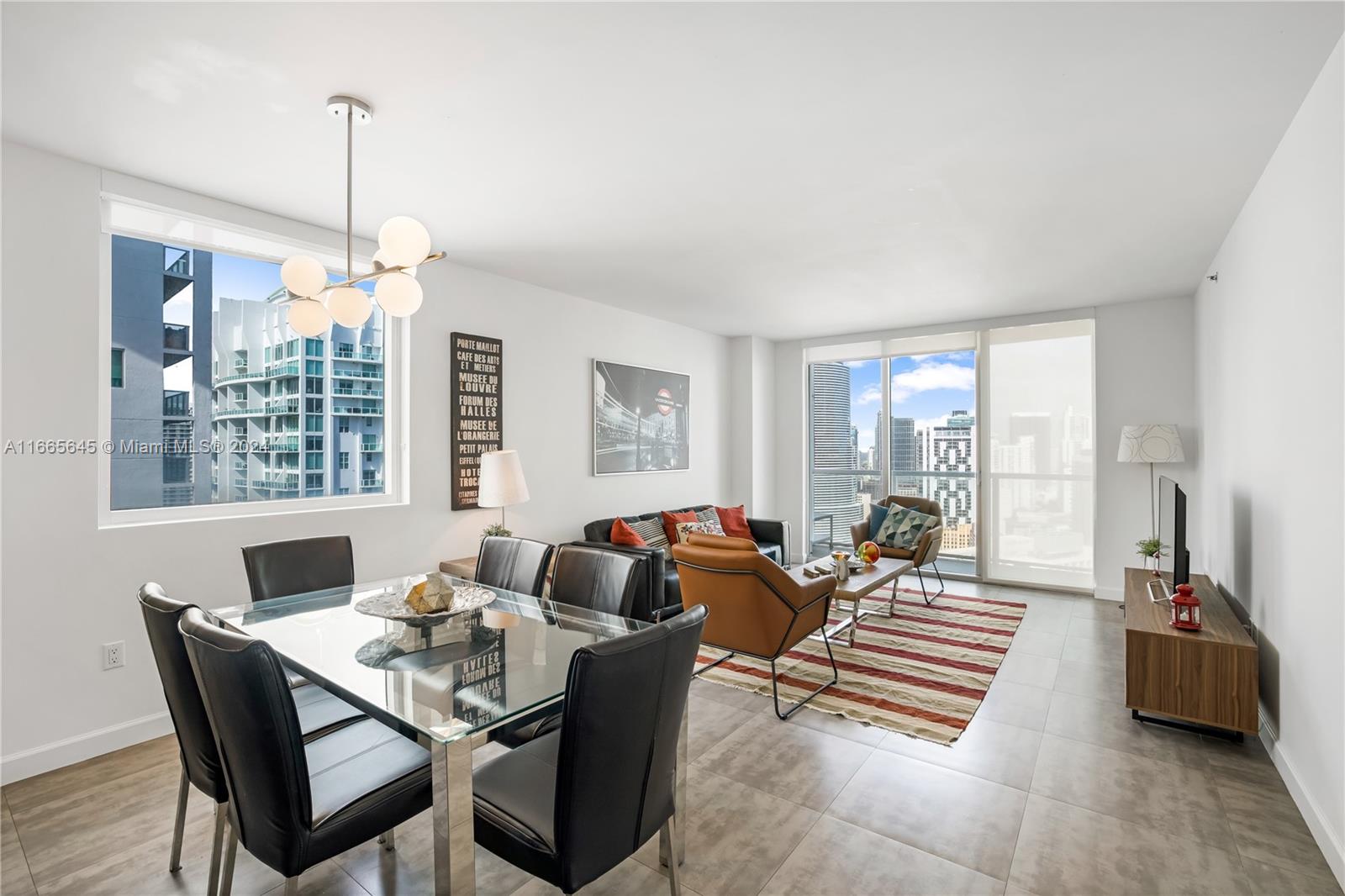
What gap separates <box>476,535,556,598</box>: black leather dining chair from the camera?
2.84m

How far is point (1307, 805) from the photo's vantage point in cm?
227

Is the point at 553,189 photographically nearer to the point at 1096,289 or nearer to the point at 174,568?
the point at 174,568

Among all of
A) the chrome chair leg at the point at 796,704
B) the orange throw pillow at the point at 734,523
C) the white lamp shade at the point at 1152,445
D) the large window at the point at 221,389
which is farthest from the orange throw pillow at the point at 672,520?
the white lamp shade at the point at 1152,445

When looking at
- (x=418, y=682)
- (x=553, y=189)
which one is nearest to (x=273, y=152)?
(x=553, y=189)

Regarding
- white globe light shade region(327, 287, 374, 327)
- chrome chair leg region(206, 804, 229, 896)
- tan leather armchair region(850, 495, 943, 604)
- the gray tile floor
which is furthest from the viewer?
tan leather armchair region(850, 495, 943, 604)

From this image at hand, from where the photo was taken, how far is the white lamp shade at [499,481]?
12.9 ft

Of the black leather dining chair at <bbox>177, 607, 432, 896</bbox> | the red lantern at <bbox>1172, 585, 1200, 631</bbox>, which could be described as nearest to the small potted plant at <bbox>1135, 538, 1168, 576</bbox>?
the red lantern at <bbox>1172, 585, 1200, 631</bbox>

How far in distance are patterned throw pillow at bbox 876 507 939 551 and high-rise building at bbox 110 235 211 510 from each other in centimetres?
484

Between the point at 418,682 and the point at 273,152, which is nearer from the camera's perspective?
the point at 418,682

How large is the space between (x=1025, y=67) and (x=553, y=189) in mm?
1981

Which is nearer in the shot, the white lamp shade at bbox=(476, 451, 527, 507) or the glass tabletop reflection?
the glass tabletop reflection

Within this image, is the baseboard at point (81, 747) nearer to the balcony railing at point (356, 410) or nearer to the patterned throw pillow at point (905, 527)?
the balcony railing at point (356, 410)

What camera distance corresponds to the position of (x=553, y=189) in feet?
10.0

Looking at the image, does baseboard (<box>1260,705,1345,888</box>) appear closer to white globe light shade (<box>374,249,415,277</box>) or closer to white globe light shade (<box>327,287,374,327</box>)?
white globe light shade (<box>374,249,415,277</box>)
